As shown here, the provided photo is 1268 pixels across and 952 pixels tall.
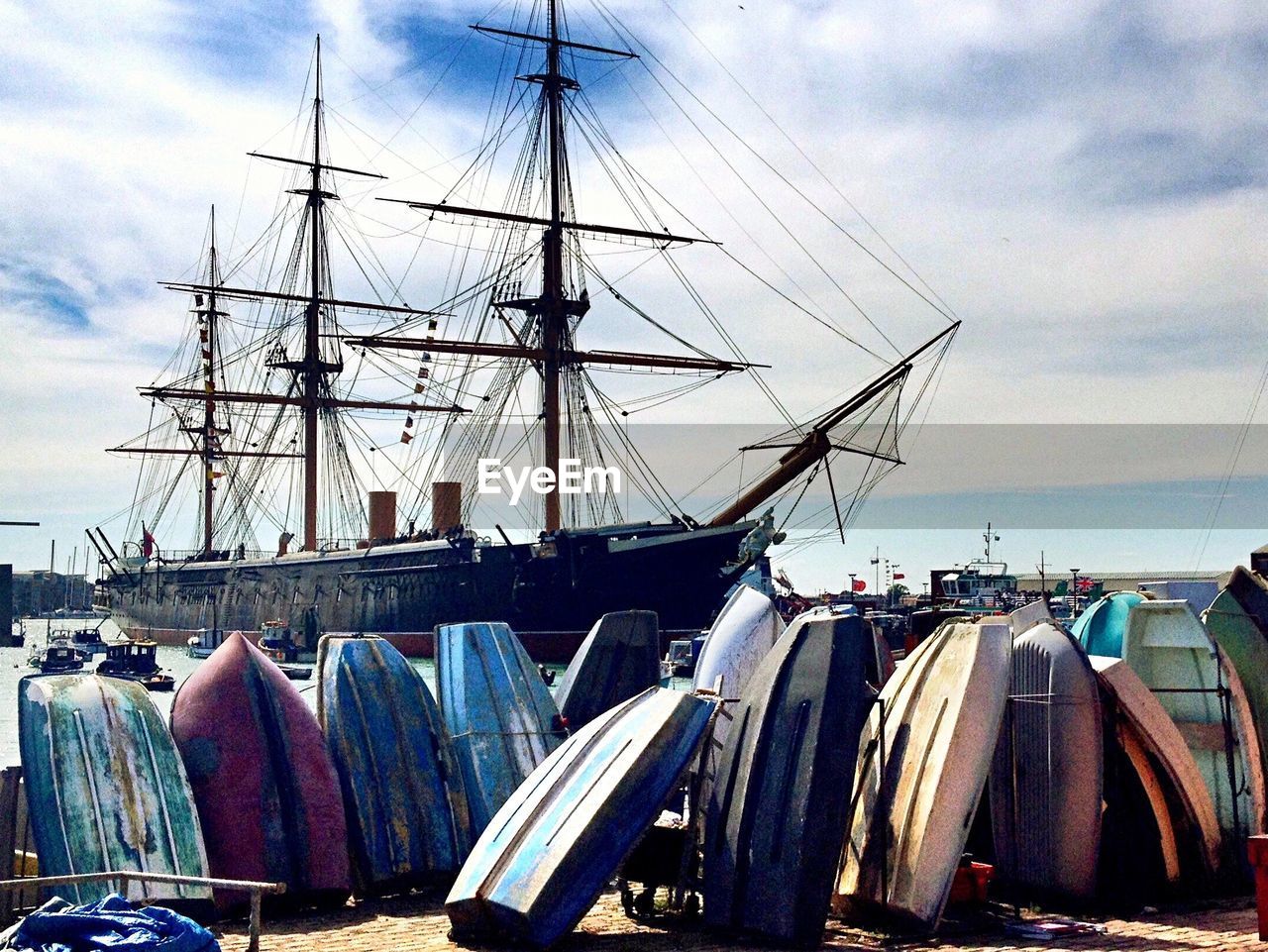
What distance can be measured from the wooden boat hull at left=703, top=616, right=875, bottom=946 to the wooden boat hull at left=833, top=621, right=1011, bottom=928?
0.54m

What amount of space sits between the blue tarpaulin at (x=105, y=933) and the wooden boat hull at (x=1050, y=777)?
6.14 metres

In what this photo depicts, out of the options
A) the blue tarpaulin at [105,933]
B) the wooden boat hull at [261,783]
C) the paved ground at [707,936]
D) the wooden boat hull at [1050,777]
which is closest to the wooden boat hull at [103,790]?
the wooden boat hull at [261,783]

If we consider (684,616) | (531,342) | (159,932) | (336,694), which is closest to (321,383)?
(531,342)

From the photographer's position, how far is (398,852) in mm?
10727

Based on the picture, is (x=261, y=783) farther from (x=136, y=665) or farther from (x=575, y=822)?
(x=136, y=665)

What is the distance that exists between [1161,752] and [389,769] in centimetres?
623

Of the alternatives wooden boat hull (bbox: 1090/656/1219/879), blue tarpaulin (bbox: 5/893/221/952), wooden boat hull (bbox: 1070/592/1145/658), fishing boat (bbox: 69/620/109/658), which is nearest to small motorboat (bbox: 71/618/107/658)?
fishing boat (bbox: 69/620/109/658)

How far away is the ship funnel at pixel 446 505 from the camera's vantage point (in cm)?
5756

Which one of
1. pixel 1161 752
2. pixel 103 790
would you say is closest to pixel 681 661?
pixel 1161 752

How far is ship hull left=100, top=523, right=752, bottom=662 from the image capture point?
163 ft

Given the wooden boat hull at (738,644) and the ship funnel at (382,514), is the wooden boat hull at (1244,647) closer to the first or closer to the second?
the wooden boat hull at (738,644)

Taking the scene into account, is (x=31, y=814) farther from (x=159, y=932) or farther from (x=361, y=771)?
(x=159, y=932)

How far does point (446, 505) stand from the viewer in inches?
2287

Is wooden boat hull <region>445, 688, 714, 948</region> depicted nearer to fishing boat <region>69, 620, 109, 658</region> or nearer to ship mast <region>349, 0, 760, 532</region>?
ship mast <region>349, 0, 760, 532</region>
